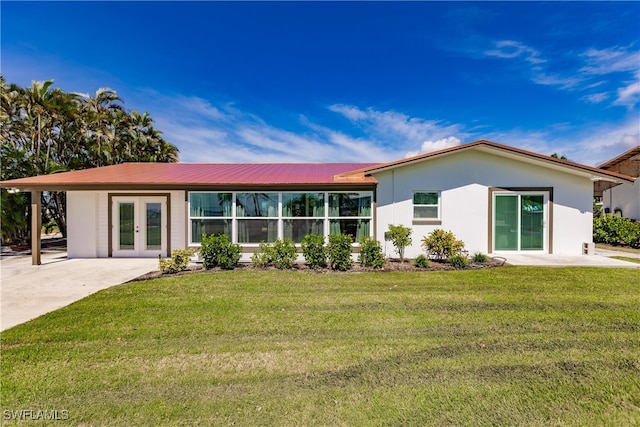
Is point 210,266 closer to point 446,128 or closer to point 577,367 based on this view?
point 577,367

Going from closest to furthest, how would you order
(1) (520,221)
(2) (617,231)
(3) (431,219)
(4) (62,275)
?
(4) (62,275)
(3) (431,219)
(1) (520,221)
(2) (617,231)

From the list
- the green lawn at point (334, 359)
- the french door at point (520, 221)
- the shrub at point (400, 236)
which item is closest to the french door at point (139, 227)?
the green lawn at point (334, 359)

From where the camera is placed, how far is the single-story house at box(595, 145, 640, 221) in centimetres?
1533

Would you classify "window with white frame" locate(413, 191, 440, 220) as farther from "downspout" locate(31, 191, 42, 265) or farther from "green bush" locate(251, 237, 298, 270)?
"downspout" locate(31, 191, 42, 265)

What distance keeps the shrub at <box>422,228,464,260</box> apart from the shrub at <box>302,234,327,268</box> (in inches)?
151

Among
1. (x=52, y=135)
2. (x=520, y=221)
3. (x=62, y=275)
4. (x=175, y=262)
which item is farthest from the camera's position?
(x=52, y=135)

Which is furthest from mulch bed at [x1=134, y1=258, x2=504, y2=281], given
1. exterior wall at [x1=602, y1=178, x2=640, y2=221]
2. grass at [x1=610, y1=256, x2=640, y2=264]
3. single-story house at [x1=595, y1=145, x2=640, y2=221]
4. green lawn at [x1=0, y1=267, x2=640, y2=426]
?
exterior wall at [x1=602, y1=178, x2=640, y2=221]

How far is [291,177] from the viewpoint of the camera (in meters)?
11.1

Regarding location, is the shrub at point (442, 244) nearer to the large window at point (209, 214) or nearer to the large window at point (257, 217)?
the large window at point (257, 217)

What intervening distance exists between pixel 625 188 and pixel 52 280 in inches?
1053

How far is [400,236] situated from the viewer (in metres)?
9.68

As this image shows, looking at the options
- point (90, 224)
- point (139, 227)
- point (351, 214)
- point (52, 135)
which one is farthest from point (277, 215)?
point (52, 135)

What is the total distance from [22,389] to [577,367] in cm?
630

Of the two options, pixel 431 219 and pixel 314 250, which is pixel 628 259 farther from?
pixel 314 250
